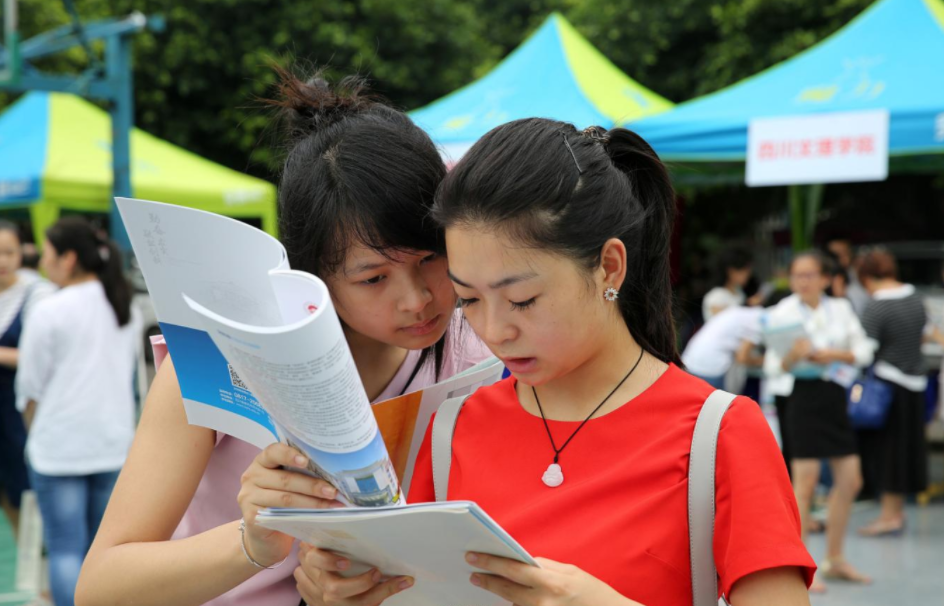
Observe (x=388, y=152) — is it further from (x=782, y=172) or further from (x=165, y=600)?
(x=782, y=172)

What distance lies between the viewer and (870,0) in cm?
1316

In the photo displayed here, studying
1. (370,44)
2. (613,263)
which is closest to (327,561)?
(613,263)

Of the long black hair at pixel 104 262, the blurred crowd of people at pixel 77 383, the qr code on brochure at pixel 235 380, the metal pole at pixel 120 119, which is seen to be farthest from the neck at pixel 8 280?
the qr code on brochure at pixel 235 380

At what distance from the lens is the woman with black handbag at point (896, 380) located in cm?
682

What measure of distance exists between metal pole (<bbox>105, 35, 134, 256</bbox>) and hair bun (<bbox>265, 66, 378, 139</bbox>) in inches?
246

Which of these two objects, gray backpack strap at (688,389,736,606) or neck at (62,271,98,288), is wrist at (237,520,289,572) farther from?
neck at (62,271,98,288)

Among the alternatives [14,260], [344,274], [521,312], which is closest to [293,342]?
[521,312]

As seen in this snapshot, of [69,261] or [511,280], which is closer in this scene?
[511,280]

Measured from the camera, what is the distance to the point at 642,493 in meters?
1.41

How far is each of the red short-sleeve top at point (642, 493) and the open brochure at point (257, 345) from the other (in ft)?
0.79

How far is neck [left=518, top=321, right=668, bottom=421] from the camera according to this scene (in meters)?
1.54

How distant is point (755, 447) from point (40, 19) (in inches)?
600

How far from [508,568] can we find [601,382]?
0.38 meters

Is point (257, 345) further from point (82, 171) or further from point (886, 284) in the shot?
point (82, 171)
